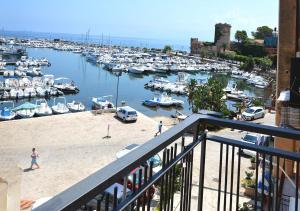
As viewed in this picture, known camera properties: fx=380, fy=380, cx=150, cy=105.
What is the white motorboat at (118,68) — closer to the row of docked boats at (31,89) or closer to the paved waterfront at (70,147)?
the row of docked boats at (31,89)

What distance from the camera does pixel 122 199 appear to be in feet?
4.80

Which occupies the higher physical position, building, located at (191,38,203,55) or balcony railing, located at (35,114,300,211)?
building, located at (191,38,203,55)

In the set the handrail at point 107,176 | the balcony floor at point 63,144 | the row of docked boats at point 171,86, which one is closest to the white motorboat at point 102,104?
the balcony floor at point 63,144

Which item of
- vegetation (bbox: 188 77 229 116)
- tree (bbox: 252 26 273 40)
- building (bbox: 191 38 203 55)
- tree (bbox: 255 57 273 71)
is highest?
tree (bbox: 252 26 273 40)

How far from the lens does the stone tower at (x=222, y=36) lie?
310 feet

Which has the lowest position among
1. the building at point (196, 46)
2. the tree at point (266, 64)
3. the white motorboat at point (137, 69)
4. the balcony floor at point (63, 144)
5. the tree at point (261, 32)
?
the balcony floor at point (63, 144)

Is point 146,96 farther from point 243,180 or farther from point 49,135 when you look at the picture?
point 243,180

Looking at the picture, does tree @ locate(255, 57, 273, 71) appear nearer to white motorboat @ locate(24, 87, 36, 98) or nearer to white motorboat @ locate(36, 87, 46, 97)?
white motorboat @ locate(36, 87, 46, 97)

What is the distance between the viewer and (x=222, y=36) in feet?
312

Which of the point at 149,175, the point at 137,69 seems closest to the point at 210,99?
the point at 149,175

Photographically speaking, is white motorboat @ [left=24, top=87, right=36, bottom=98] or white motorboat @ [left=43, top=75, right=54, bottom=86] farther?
white motorboat @ [left=43, top=75, right=54, bottom=86]

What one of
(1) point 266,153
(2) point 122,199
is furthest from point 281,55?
(2) point 122,199

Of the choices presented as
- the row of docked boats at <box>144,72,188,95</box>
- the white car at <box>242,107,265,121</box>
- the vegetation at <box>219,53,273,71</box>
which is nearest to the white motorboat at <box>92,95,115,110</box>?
the white car at <box>242,107,265,121</box>

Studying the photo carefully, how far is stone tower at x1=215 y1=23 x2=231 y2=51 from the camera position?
310 ft
